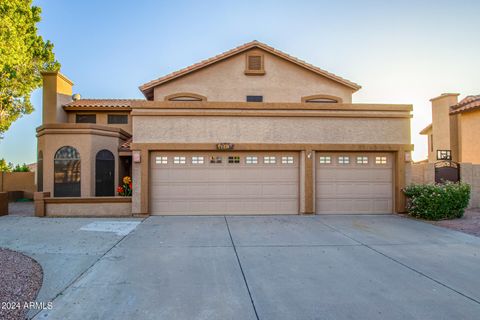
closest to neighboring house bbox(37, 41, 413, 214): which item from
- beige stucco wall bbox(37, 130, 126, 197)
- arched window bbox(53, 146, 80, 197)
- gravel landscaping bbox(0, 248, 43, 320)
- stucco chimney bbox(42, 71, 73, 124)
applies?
beige stucco wall bbox(37, 130, 126, 197)

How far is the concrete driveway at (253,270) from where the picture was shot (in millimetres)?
4125

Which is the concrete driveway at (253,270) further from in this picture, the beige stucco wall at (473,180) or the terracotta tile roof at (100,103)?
the terracotta tile roof at (100,103)

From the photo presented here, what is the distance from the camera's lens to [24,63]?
57.0 ft

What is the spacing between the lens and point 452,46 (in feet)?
47.1

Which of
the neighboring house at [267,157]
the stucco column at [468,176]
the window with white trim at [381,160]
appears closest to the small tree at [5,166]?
the neighboring house at [267,157]

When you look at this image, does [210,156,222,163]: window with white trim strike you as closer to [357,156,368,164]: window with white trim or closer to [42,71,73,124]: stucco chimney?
[357,156,368,164]: window with white trim

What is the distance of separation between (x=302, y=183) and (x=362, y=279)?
6.37 meters

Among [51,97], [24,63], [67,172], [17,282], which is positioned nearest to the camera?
[17,282]

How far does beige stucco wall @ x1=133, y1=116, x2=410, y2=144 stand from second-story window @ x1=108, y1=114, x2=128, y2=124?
8689 millimetres

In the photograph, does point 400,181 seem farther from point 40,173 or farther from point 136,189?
point 40,173

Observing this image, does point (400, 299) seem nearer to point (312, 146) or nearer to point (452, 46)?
point (312, 146)

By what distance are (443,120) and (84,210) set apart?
888 inches

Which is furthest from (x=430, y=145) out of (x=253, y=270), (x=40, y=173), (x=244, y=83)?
(x=40, y=173)

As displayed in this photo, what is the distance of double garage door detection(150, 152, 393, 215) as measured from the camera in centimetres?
1125
